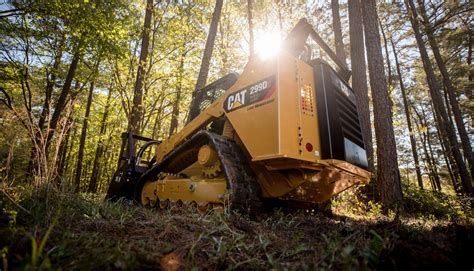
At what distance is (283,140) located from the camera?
9.18 feet

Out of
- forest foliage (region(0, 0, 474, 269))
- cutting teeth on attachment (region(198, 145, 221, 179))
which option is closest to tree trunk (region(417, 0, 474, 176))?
forest foliage (region(0, 0, 474, 269))

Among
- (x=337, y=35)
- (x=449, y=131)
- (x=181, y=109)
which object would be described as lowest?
(x=449, y=131)

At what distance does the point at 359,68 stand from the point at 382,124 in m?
3.13

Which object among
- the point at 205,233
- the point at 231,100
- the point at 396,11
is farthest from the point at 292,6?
the point at 205,233

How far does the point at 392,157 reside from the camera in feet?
17.2

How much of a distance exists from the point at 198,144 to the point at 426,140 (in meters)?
27.1

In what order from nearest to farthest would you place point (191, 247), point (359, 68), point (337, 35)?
point (191, 247)
point (359, 68)
point (337, 35)

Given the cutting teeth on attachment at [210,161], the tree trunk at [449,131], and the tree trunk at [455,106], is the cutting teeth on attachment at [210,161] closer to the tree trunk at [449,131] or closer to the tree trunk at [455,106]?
the tree trunk at [449,131]

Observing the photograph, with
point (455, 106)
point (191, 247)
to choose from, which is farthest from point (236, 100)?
point (455, 106)

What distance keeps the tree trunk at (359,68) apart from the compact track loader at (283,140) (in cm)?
411

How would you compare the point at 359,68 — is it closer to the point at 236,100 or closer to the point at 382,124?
the point at 382,124

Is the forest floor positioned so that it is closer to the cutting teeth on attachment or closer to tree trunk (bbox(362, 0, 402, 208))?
the cutting teeth on attachment

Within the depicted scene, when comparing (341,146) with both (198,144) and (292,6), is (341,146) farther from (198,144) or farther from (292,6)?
(292,6)

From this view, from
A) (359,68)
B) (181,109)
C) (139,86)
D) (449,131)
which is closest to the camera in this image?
(359,68)
